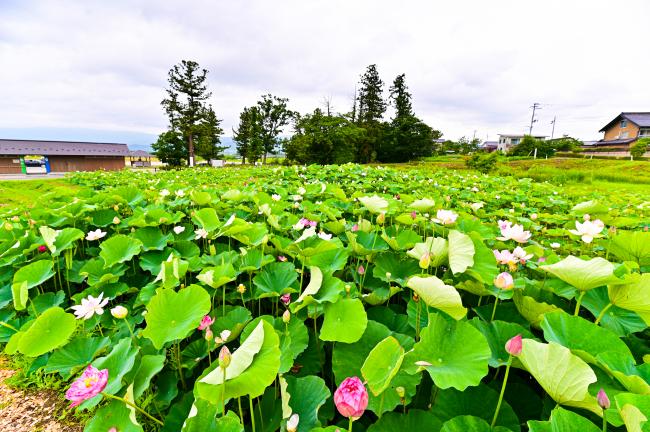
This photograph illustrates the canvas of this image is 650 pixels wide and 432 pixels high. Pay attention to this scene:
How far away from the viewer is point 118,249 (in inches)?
60.1

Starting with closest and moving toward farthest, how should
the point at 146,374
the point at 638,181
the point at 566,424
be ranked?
1. the point at 566,424
2. the point at 146,374
3. the point at 638,181

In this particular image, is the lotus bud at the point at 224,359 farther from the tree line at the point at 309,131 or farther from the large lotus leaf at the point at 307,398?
the tree line at the point at 309,131

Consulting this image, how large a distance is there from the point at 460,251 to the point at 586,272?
11.9 inches

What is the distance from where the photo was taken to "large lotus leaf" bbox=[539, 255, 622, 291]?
714 millimetres

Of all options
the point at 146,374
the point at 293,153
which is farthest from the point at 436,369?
the point at 293,153

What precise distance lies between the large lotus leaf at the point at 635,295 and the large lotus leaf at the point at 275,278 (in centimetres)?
94

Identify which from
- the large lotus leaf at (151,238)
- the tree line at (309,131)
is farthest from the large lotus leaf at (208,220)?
the tree line at (309,131)

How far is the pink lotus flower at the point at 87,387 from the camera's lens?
62 cm

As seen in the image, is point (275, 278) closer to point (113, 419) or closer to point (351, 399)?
point (113, 419)

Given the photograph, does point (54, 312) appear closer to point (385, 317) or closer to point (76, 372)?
point (76, 372)

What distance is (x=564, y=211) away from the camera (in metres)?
3.61

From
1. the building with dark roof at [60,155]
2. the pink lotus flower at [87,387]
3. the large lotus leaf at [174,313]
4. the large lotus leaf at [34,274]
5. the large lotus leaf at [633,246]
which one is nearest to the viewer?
the pink lotus flower at [87,387]

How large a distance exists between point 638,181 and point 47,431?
56.7 feet

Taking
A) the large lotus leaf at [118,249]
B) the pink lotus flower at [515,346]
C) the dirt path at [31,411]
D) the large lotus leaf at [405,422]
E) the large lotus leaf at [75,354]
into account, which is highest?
the pink lotus flower at [515,346]
